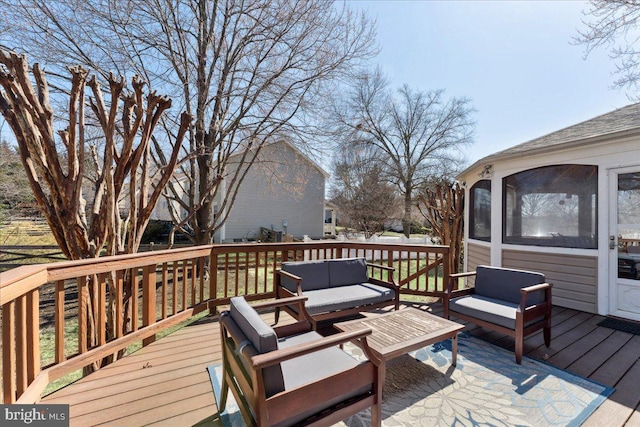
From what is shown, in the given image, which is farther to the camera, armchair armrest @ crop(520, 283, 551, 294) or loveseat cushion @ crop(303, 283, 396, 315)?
loveseat cushion @ crop(303, 283, 396, 315)

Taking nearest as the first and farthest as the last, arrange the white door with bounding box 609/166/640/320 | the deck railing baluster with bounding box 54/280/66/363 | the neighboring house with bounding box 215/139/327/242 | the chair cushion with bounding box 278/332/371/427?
1. the chair cushion with bounding box 278/332/371/427
2. the deck railing baluster with bounding box 54/280/66/363
3. the white door with bounding box 609/166/640/320
4. the neighboring house with bounding box 215/139/327/242

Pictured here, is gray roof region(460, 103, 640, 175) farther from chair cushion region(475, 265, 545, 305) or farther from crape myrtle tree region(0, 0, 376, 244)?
crape myrtle tree region(0, 0, 376, 244)

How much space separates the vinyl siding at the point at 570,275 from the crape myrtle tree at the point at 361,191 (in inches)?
395

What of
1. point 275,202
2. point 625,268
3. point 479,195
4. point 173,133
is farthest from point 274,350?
point 275,202

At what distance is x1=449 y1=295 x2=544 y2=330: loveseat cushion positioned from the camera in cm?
299

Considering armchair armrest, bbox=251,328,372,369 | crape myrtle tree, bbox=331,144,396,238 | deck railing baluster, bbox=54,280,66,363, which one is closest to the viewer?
armchair armrest, bbox=251,328,372,369

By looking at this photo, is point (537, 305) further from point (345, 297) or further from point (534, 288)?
point (345, 297)

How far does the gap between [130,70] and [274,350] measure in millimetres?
6866

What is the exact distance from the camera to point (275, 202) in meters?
14.9

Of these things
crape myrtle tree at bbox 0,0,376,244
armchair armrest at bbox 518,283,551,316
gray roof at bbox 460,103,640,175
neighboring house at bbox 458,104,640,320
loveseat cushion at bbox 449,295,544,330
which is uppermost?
crape myrtle tree at bbox 0,0,376,244

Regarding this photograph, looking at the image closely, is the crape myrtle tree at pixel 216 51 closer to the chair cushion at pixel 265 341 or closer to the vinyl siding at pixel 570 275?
the chair cushion at pixel 265 341

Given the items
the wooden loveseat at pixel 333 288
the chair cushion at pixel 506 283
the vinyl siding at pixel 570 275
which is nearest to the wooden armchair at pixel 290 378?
the wooden loveseat at pixel 333 288

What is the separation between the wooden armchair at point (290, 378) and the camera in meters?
1.49

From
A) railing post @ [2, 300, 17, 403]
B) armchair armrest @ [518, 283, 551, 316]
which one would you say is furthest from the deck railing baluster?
armchair armrest @ [518, 283, 551, 316]
